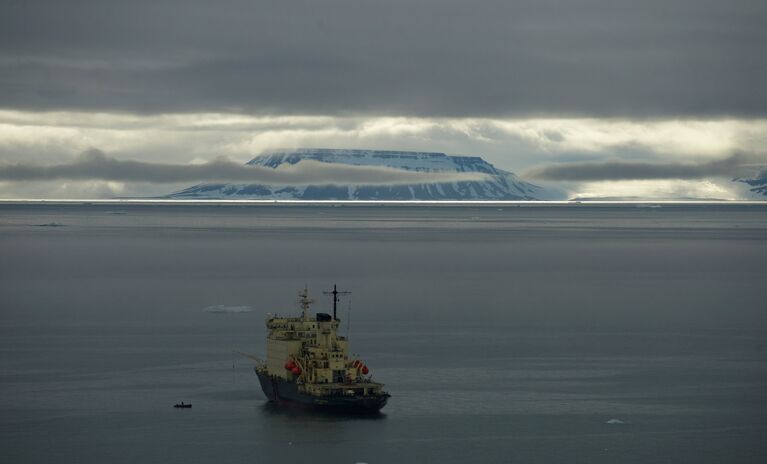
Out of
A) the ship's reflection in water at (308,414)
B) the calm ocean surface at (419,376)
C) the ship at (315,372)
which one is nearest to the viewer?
the calm ocean surface at (419,376)

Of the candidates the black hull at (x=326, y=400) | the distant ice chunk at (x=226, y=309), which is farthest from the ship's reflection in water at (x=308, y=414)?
the distant ice chunk at (x=226, y=309)

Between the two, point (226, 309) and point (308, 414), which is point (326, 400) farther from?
point (226, 309)

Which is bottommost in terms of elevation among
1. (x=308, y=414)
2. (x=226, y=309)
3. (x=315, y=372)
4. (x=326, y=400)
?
(x=308, y=414)

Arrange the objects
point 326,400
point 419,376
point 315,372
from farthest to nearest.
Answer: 1. point 419,376
2. point 315,372
3. point 326,400

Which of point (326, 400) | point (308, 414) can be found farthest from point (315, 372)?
point (308, 414)

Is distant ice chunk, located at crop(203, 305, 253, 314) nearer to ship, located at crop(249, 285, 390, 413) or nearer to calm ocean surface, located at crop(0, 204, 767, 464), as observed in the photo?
calm ocean surface, located at crop(0, 204, 767, 464)

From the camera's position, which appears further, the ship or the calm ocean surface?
the ship

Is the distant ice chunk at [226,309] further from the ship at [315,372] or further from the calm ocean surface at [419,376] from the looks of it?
the ship at [315,372]

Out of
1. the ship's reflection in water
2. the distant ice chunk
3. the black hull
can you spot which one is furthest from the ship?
the distant ice chunk
